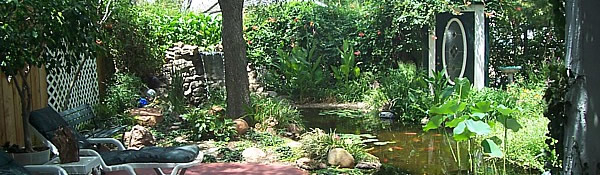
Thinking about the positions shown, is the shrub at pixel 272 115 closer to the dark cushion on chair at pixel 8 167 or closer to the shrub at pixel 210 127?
the shrub at pixel 210 127

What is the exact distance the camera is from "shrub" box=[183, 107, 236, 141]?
7128 mm

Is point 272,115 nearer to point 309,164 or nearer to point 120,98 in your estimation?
point 309,164

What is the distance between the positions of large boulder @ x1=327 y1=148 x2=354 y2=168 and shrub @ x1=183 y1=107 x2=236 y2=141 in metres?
1.60

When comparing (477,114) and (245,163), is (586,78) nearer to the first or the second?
(477,114)

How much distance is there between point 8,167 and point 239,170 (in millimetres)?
2358

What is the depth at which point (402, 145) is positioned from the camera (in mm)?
7051

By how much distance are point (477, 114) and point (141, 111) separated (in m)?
5.35

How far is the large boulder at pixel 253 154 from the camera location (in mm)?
6180

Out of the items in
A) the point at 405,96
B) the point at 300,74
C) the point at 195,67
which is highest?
the point at 195,67

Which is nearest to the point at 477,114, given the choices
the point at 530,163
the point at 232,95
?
the point at 530,163

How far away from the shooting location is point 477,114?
449cm

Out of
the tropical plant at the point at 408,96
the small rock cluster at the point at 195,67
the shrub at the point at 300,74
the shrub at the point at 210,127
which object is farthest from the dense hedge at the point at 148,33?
the tropical plant at the point at 408,96

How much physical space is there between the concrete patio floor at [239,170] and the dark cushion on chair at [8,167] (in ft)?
5.59

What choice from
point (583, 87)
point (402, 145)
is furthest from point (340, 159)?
point (583, 87)
